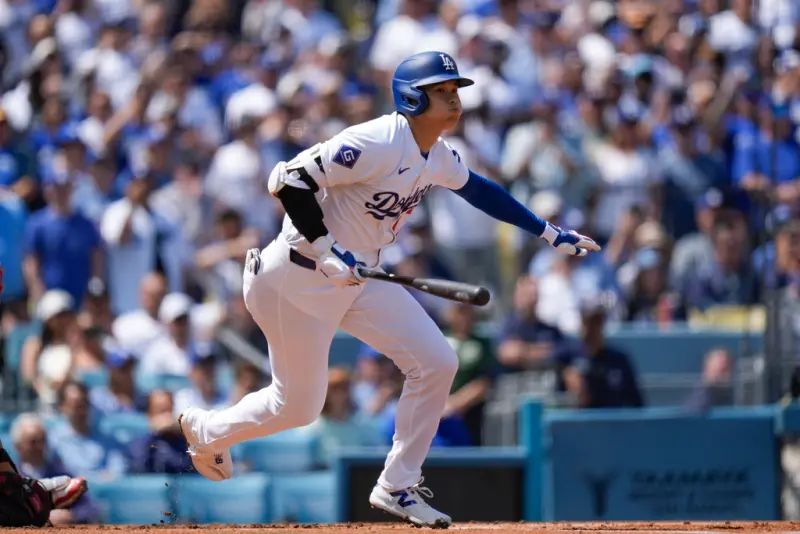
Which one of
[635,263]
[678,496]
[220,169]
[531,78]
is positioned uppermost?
[531,78]

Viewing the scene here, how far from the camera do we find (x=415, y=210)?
11.2 m

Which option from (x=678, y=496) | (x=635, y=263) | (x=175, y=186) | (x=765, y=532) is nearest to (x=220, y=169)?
(x=175, y=186)

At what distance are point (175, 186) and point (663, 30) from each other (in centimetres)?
494

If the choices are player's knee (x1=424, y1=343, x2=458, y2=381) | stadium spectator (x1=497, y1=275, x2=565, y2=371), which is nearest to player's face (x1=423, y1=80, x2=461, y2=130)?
player's knee (x1=424, y1=343, x2=458, y2=381)

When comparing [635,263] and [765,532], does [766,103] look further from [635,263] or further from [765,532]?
[765,532]

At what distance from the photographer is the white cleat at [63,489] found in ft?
22.2

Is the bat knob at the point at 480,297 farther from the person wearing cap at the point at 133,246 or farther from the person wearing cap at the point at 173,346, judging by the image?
the person wearing cap at the point at 133,246

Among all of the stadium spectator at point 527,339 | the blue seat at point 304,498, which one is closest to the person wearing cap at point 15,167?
the blue seat at point 304,498

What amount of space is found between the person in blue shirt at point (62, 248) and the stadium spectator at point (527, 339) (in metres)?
3.05

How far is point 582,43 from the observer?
13.1m

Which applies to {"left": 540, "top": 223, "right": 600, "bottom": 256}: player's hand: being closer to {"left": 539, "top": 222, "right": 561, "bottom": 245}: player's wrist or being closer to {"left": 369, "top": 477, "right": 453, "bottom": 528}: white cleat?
{"left": 539, "top": 222, "right": 561, "bottom": 245}: player's wrist

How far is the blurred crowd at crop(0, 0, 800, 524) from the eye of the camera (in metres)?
9.84

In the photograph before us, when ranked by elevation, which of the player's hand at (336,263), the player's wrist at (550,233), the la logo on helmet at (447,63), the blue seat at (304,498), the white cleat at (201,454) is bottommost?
the blue seat at (304,498)

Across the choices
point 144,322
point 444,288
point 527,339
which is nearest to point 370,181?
point 444,288
